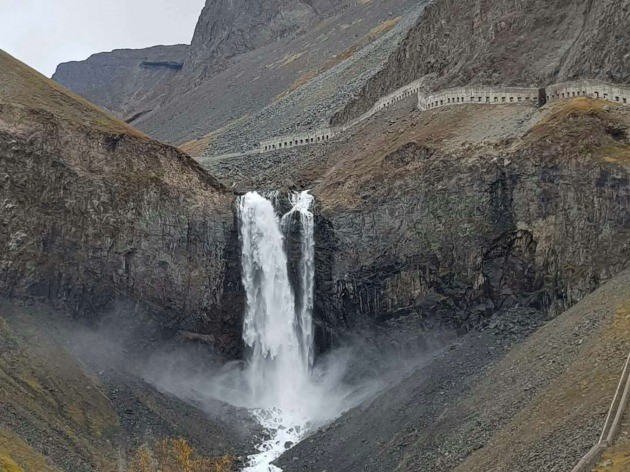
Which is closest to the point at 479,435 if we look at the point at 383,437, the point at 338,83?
the point at 383,437

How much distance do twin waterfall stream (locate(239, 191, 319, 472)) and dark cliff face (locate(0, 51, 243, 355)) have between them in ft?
3.67

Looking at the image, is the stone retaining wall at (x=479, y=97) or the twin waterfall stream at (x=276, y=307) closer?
the twin waterfall stream at (x=276, y=307)

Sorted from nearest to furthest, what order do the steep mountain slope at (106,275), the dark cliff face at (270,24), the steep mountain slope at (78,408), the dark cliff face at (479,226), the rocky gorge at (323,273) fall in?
the steep mountain slope at (78,408) < the rocky gorge at (323,273) < the steep mountain slope at (106,275) < the dark cliff face at (479,226) < the dark cliff face at (270,24)

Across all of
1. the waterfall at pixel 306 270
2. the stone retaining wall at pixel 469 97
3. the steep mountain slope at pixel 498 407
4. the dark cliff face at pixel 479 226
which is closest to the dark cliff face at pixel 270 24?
the stone retaining wall at pixel 469 97

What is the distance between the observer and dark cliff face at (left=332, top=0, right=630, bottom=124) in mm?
54219

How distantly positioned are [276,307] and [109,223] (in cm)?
1384

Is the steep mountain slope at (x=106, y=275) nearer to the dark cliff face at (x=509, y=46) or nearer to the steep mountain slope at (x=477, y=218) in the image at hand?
the steep mountain slope at (x=477, y=218)

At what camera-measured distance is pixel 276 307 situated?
55.7 meters

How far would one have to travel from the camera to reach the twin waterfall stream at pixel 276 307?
52906 mm

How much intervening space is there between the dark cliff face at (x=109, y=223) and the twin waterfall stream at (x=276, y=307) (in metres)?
1.12

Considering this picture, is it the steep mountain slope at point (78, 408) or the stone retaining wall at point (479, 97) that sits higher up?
the stone retaining wall at point (479, 97)

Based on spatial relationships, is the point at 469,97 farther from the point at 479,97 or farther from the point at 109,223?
the point at 109,223

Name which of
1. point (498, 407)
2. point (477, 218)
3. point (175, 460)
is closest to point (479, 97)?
point (477, 218)

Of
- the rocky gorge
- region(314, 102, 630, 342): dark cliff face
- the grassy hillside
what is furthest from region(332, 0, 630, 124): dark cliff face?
the grassy hillside
